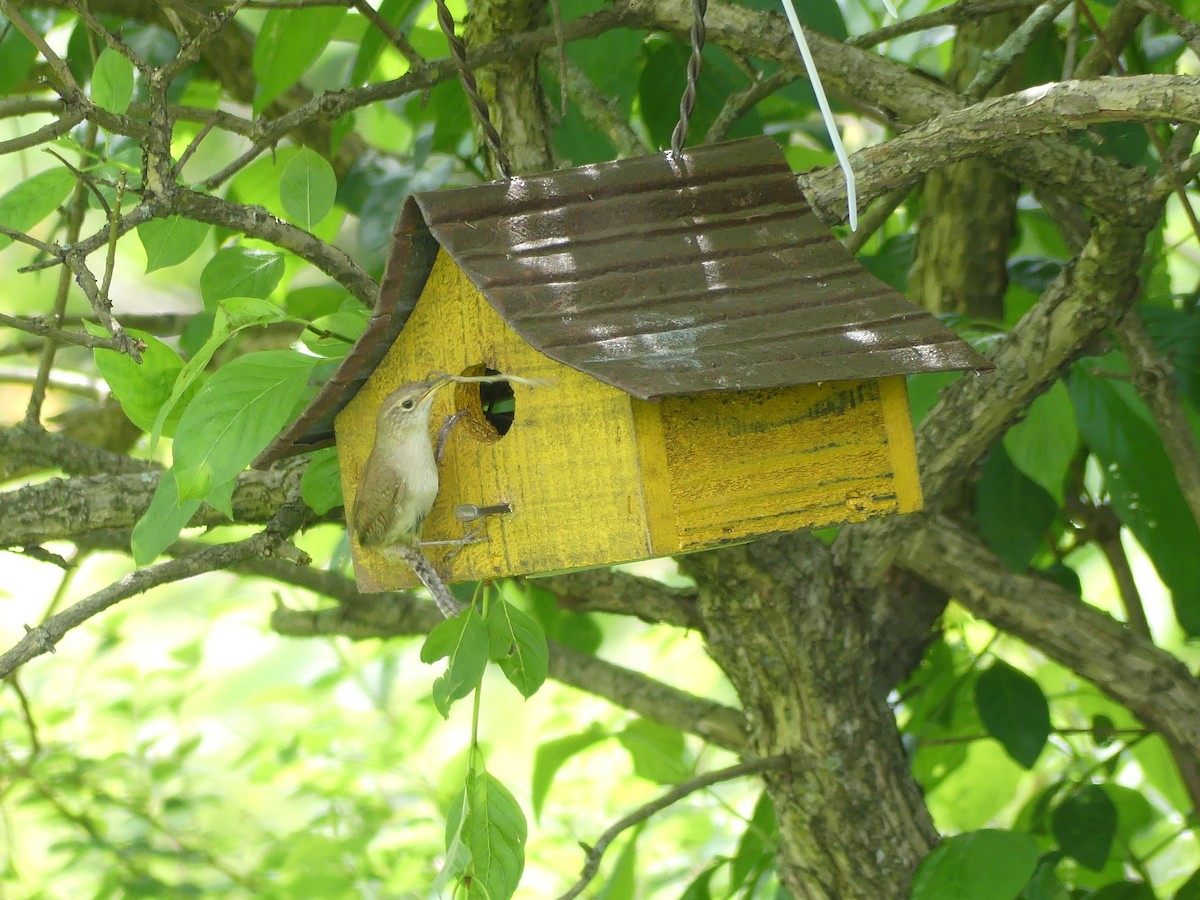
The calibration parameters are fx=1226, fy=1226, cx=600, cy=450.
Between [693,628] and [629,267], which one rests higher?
[629,267]

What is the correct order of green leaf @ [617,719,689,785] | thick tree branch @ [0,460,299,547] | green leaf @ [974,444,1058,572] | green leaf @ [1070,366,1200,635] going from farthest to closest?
green leaf @ [617,719,689,785]
green leaf @ [974,444,1058,572]
green leaf @ [1070,366,1200,635]
thick tree branch @ [0,460,299,547]

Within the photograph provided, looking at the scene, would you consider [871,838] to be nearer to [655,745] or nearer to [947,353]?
[655,745]

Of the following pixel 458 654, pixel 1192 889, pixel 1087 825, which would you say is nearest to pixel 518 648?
pixel 458 654

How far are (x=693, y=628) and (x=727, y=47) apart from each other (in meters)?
1.12

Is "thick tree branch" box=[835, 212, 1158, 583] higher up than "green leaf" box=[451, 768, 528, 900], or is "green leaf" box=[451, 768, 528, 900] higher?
"thick tree branch" box=[835, 212, 1158, 583]

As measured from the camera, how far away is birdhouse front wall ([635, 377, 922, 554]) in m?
1.65

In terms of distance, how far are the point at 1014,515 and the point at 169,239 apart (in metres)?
1.74

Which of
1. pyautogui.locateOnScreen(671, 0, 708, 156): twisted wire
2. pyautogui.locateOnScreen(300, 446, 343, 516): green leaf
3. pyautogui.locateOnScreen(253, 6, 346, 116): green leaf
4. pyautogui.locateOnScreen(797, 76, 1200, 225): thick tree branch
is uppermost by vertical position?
pyautogui.locateOnScreen(253, 6, 346, 116): green leaf

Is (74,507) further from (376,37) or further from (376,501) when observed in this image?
(376,37)

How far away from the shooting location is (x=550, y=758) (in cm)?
266

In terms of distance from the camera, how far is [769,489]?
168cm

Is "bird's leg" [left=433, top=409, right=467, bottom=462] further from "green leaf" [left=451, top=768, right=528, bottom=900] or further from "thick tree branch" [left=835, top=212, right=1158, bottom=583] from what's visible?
"thick tree branch" [left=835, top=212, right=1158, bottom=583]

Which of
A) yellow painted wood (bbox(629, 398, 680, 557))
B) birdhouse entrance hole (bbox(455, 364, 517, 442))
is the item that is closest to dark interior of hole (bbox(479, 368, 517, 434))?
birdhouse entrance hole (bbox(455, 364, 517, 442))

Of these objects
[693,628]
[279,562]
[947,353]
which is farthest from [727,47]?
[279,562]
